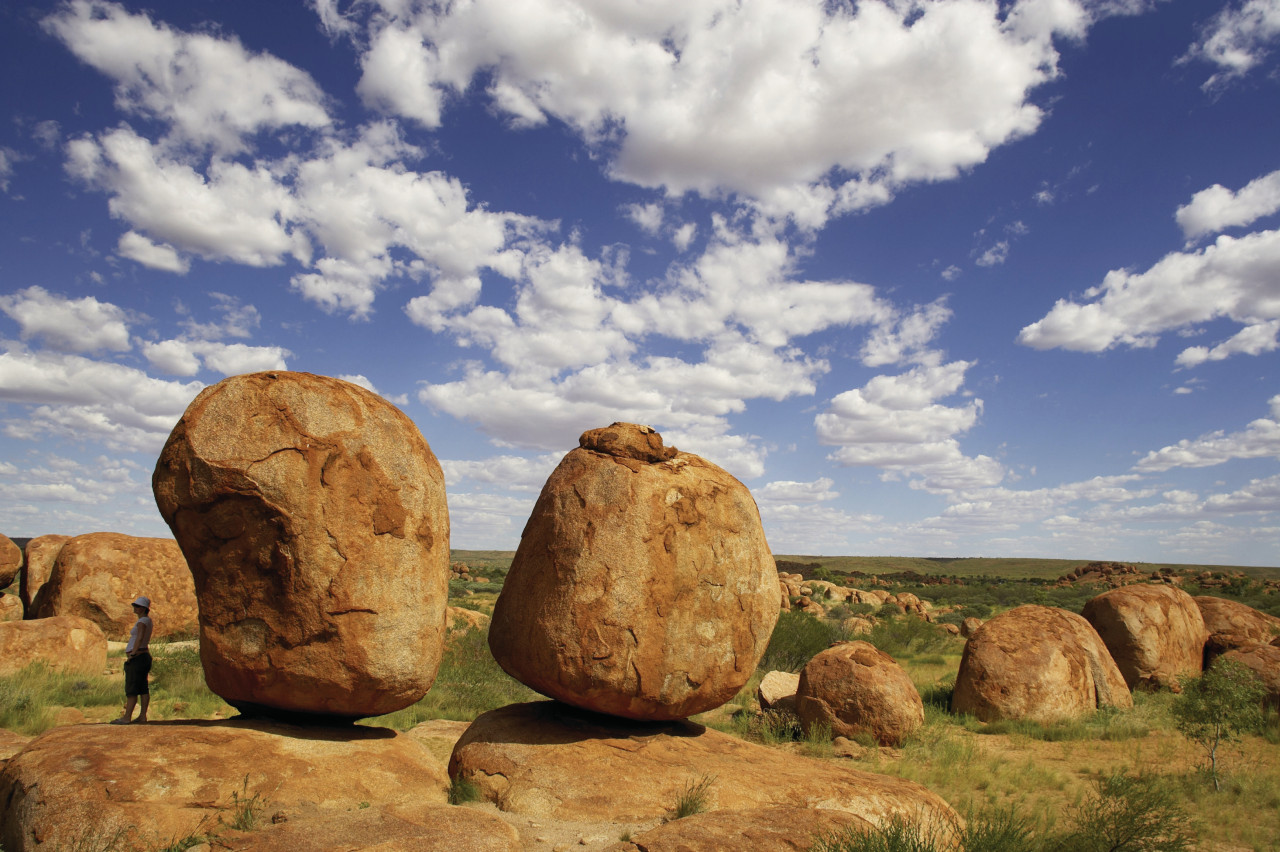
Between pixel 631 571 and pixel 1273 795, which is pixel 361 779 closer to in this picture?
pixel 631 571

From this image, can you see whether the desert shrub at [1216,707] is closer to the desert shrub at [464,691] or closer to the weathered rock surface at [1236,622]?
the weathered rock surface at [1236,622]

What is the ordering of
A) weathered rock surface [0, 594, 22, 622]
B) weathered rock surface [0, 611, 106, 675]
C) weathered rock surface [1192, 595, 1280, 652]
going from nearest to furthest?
weathered rock surface [0, 611, 106, 675] < weathered rock surface [1192, 595, 1280, 652] < weathered rock surface [0, 594, 22, 622]

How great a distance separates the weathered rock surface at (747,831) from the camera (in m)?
4.77

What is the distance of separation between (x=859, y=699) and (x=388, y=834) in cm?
752

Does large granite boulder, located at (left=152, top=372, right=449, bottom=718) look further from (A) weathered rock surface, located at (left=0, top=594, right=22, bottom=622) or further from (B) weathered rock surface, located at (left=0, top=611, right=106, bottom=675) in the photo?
(A) weathered rock surface, located at (left=0, top=594, right=22, bottom=622)

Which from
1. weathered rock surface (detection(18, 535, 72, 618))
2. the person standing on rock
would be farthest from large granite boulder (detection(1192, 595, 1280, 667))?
weathered rock surface (detection(18, 535, 72, 618))

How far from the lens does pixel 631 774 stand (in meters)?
6.65

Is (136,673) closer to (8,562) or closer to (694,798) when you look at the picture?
(694,798)

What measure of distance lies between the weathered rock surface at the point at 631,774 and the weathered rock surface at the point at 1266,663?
842cm

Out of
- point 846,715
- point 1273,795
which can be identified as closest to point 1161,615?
point 1273,795

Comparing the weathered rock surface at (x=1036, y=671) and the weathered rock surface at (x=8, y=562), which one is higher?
the weathered rock surface at (x=8, y=562)

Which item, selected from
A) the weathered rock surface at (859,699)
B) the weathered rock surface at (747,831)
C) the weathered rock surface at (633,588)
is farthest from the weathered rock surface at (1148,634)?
the weathered rock surface at (747,831)

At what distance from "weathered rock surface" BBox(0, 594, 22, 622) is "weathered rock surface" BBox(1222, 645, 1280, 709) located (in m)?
25.4

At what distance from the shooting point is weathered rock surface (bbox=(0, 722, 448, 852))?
493cm
